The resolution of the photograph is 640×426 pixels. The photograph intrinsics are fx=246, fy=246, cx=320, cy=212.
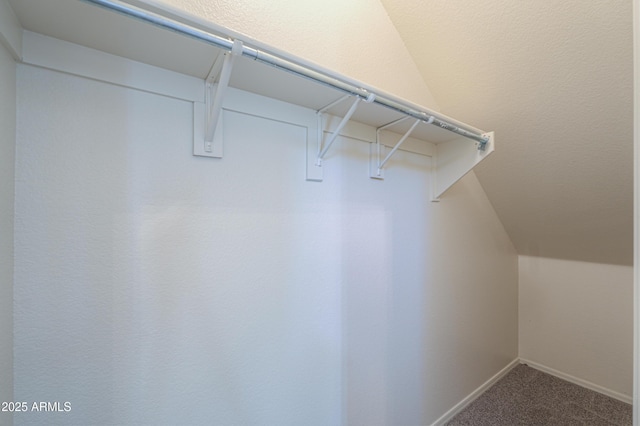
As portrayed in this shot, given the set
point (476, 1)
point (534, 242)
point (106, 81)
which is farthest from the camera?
point (534, 242)

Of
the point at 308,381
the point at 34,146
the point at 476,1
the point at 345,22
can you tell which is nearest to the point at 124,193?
the point at 34,146

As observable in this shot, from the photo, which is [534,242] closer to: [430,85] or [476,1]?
[430,85]

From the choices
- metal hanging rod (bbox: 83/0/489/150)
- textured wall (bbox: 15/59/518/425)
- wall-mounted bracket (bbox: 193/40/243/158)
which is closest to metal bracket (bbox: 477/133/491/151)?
metal hanging rod (bbox: 83/0/489/150)

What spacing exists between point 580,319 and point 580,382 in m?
0.50

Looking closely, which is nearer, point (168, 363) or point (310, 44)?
A: point (168, 363)

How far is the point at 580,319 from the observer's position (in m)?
2.00

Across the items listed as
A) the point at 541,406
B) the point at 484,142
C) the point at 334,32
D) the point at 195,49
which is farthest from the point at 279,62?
the point at 541,406

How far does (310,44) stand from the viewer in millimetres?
938

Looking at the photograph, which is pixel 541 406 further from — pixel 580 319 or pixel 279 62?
pixel 279 62

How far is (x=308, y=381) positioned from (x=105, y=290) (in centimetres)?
79

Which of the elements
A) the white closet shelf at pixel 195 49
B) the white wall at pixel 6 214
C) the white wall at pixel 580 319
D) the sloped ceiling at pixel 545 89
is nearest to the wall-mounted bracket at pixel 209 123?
the white closet shelf at pixel 195 49

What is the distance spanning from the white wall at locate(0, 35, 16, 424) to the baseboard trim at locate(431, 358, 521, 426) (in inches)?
75.9

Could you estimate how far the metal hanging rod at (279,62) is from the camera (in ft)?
1.58

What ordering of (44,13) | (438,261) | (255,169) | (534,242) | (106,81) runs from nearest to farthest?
(44,13), (106,81), (255,169), (438,261), (534,242)
